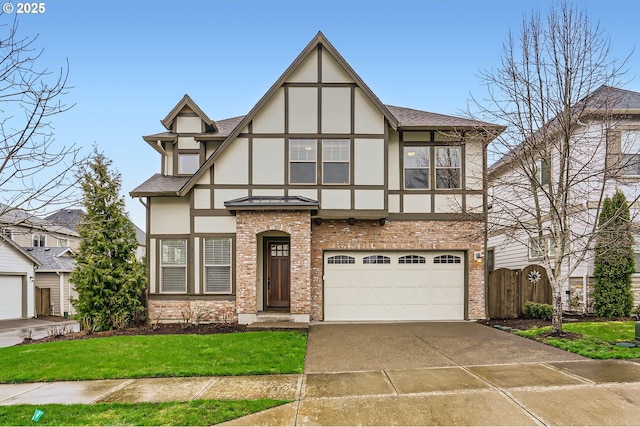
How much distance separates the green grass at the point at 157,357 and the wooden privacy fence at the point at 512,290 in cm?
708

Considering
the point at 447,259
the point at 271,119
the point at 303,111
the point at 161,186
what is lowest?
the point at 447,259

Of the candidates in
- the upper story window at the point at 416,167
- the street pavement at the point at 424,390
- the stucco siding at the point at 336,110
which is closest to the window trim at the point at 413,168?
the upper story window at the point at 416,167

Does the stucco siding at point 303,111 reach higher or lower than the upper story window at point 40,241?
higher

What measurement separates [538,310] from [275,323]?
334 inches

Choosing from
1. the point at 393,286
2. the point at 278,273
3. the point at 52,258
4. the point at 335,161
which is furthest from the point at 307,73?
the point at 52,258

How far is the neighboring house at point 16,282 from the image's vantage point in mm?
20297

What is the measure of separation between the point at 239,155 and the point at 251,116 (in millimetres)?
1331

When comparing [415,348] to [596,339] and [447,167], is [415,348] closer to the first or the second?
[596,339]

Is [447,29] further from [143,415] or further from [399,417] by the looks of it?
[143,415]

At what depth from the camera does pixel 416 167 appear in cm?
1293

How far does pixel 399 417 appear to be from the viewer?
4.72 m

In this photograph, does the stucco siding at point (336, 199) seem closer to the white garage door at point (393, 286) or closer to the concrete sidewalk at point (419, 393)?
the white garage door at point (393, 286)

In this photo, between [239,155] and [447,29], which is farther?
[447,29]

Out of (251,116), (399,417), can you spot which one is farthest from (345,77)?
(399,417)
